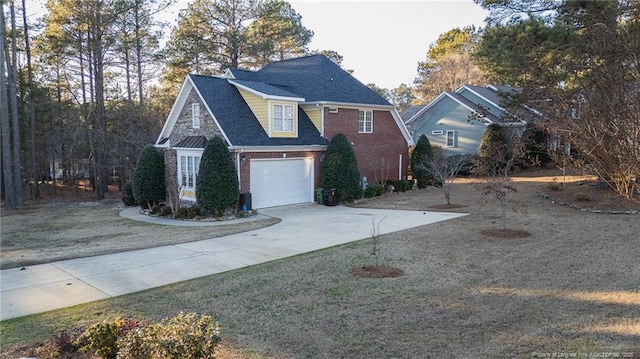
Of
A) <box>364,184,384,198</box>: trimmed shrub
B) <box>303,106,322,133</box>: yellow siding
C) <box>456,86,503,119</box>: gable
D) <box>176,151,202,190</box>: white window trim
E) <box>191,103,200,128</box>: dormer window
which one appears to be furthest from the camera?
<box>456,86,503,119</box>: gable

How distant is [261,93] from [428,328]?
14.3 m

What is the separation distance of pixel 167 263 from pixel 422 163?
17453 millimetres

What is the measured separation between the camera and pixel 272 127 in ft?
59.6

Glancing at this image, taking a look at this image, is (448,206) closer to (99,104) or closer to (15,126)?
(99,104)

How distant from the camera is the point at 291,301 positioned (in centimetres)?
652

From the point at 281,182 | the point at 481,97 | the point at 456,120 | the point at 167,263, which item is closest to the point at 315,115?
the point at 281,182

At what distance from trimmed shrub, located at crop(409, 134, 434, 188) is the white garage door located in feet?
25.0

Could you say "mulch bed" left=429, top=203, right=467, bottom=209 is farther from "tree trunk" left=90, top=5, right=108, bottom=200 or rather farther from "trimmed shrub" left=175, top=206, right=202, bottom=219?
"tree trunk" left=90, top=5, right=108, bottom=200

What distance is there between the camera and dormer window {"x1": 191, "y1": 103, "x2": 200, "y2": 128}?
18.4 meters

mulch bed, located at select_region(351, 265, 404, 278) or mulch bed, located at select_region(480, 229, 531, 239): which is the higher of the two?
mulch bed, located at select_region(480, 229, 531, 239)

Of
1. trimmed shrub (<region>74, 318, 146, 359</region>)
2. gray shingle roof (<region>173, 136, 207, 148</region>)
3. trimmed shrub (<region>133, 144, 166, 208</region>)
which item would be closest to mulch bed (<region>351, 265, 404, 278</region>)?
trimmed shrub (<region>74, 318, 146, 359</region>)

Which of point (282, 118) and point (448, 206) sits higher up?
point (282, 118)

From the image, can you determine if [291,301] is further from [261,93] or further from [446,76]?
[446,76]

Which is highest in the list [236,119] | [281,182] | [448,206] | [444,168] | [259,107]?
[259,107]
